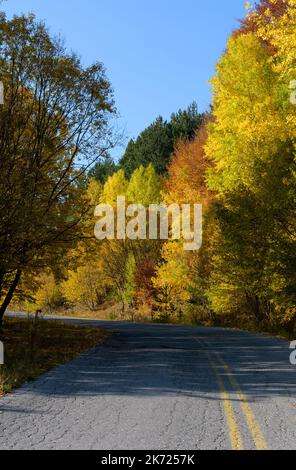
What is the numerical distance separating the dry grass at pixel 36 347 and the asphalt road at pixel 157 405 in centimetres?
40

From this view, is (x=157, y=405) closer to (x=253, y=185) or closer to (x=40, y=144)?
(x=40, y=144)

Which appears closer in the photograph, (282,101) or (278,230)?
(278,230)

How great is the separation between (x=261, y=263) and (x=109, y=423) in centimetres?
1411

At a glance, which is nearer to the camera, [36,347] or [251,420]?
[251,420]

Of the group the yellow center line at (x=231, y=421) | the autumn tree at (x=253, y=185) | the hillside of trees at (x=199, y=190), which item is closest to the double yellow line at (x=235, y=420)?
the yellow center line at (x=231, y=421)

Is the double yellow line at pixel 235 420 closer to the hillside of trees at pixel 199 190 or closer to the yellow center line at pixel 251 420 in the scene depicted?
the yellow center line at pixel 251 420

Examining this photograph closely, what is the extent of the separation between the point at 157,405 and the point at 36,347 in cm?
762

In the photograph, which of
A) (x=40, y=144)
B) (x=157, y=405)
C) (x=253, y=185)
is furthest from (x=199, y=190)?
(x=157, y=405)

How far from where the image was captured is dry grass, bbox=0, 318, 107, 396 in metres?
10.3

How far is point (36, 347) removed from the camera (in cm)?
1470

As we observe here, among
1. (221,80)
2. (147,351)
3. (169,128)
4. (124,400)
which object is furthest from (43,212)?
(169,128)

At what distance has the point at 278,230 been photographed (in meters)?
19.3

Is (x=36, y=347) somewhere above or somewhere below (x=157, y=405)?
below
